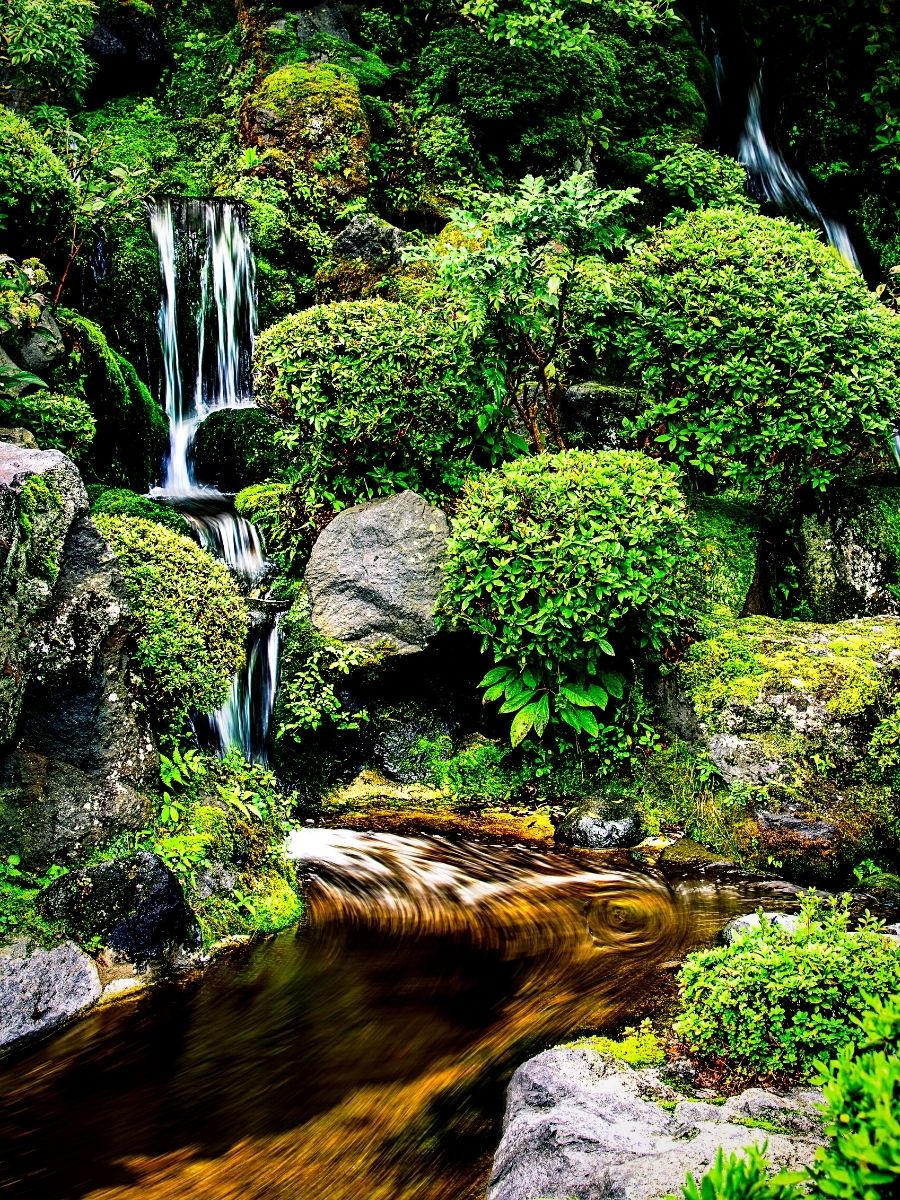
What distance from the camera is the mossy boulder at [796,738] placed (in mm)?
7254

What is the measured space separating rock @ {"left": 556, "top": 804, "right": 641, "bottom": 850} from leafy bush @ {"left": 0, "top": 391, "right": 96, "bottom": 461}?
594 cm

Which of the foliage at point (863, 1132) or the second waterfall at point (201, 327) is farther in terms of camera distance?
the second waterfall at point (201, 327)

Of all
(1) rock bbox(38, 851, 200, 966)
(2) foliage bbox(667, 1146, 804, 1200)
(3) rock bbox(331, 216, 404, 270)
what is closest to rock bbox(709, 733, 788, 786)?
(1) rock bbox(38, 851, 200, 966)

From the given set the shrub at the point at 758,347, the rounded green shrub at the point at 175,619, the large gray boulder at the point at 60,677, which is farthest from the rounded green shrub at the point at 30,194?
the shrub at the point at 758,347

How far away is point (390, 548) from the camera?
9.03 m

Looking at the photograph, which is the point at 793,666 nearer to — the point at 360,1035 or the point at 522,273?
the point at 522,273

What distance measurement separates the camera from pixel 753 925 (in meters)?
5.06

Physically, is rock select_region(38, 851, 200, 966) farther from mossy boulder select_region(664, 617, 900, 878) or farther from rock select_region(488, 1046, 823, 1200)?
mossy boulder select_region(664, 617, 900, 878)

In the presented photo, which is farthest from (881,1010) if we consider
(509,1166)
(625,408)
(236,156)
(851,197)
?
(851,197)

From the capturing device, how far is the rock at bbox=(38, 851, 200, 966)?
5.60 meters

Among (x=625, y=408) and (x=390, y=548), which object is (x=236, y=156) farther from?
(x=390, y=548)

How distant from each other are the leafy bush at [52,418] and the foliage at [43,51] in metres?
7.19

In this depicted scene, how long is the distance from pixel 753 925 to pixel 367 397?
6.45 m

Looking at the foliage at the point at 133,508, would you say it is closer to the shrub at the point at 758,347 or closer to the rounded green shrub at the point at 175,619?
the rounded green shrub at the point at 175,619
